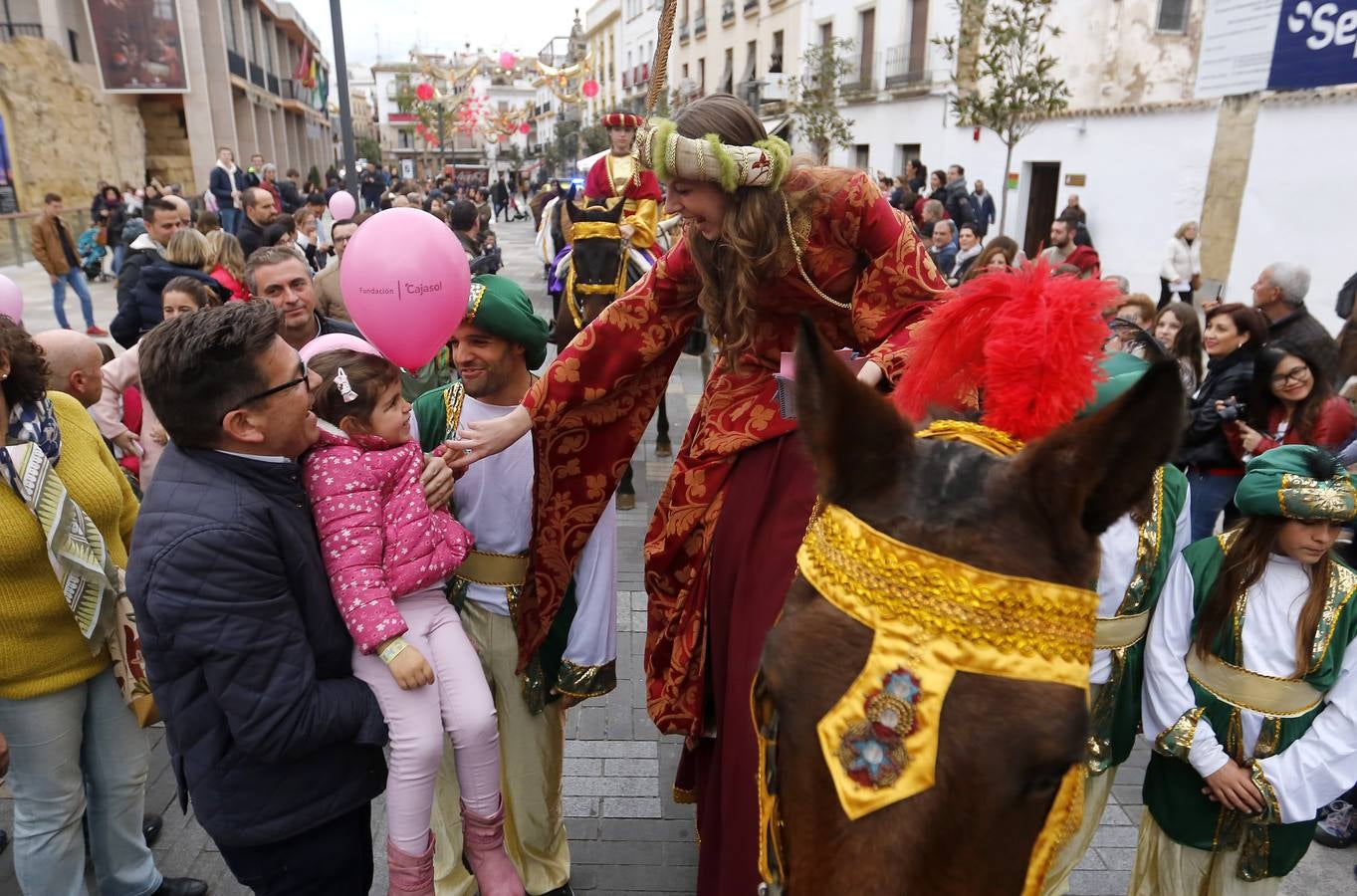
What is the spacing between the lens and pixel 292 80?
44.9 m

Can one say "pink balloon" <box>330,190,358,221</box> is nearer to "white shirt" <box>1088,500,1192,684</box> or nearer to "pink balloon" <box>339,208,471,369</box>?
"pink balloon" <box>339,208,471,369</box>

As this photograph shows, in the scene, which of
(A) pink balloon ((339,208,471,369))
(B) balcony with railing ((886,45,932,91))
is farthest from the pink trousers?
(B) balcony with railing ((886,45,932,91))

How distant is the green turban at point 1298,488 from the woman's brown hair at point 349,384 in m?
2.41

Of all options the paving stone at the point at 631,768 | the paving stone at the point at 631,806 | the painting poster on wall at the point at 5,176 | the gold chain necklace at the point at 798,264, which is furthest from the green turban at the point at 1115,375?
the painting poster on wall at the point at 5,176

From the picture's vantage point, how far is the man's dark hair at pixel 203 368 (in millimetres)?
1803

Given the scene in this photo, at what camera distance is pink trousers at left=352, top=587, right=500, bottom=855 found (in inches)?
82.1

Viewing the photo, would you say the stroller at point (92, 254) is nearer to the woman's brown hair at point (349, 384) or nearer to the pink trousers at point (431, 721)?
the woman's brown hair at point (349, 384)

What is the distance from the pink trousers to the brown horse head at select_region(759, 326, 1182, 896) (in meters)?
1.16

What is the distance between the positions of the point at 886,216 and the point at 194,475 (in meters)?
1.70

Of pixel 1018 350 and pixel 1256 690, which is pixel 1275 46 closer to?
pixel 1256 690

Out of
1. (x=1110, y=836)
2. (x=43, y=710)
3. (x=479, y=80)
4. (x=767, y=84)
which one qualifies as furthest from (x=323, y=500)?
(x=479, y=80)

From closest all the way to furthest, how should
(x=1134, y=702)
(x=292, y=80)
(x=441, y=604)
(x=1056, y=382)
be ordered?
(x=1056, y=382) < (x=441, y=604) < (x=1134, y=702) < (x=292, y=80)

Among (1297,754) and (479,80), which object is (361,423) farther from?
(479,80)

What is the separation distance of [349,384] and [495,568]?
715 mm
